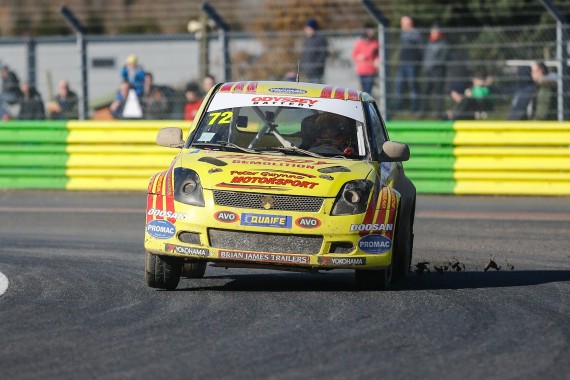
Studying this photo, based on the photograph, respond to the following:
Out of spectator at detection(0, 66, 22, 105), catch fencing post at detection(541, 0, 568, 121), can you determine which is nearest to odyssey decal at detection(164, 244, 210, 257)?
catch fencing post at detection(541, 0, 568, 121)

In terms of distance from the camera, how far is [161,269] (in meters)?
8.34

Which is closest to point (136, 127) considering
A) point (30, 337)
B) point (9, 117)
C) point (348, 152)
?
point (9, 117)

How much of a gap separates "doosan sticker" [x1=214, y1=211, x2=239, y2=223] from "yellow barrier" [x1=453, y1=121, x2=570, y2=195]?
9468mm

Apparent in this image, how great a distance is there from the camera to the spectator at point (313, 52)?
18250 millimetres

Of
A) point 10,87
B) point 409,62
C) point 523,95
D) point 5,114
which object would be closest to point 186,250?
→ point 409,62

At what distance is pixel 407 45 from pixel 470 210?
3299mm

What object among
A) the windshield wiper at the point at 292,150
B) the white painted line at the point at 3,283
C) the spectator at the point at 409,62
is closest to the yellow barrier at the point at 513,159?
the spectator at the point at 409,62

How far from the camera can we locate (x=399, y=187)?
30.2ft

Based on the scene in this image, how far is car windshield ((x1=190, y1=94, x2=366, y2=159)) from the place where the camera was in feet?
30.0

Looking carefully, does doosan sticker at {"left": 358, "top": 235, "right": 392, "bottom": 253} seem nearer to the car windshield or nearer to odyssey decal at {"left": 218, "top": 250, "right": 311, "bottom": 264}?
odyssey decal at {"left": 218, "top": 250, "right": 311, "bottom": 264}

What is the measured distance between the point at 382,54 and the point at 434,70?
749 millimetres

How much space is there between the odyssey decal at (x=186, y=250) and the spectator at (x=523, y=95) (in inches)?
401

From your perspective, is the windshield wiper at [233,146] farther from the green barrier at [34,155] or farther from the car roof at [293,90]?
the green barrier at [34,155]

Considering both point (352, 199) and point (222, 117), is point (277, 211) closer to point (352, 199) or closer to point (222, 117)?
point (352, 199)
